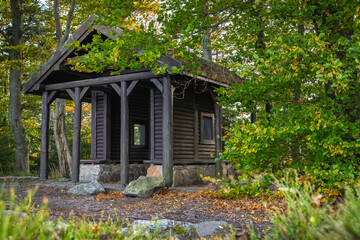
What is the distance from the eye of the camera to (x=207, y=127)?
53.4ft

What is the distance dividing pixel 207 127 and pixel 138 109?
10.4 ft

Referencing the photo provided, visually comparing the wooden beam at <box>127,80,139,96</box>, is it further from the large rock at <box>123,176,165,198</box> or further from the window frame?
the window frame

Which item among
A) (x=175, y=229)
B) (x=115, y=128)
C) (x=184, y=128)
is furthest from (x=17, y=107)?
(x=175, y=229)

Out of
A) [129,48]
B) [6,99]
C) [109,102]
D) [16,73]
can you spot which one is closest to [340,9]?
[129,48]

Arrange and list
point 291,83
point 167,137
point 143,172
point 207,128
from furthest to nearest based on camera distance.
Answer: point 207,128
point 143,172
point 167,137
point 291,83

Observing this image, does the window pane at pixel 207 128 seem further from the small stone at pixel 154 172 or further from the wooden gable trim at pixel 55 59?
the wooden gable trim at pixel 55 59

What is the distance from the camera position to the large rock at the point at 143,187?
10023 mm

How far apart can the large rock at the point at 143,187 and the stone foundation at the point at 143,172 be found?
2.22 m

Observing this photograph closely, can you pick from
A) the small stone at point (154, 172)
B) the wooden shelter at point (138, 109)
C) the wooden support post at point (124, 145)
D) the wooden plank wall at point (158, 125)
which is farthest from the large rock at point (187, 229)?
the wooden plank wall at point (158, 125)

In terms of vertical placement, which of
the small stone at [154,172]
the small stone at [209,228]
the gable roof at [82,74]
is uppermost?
the gable roof at [82,74]

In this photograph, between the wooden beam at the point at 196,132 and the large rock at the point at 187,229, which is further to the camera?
the wooden beam at the point at 196,132

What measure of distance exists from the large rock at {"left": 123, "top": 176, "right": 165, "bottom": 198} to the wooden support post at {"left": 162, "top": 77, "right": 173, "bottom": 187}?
338 millimetres

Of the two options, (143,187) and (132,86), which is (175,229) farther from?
(132,86)

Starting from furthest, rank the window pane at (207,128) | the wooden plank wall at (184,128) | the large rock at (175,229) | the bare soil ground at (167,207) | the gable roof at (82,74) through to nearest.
Answer: the window pane at (207,128) < the wooden plank wall at (184,128) < the gable roof at (82,74) < the bare soil ground at (167,207) < the large rock at (175,229)
